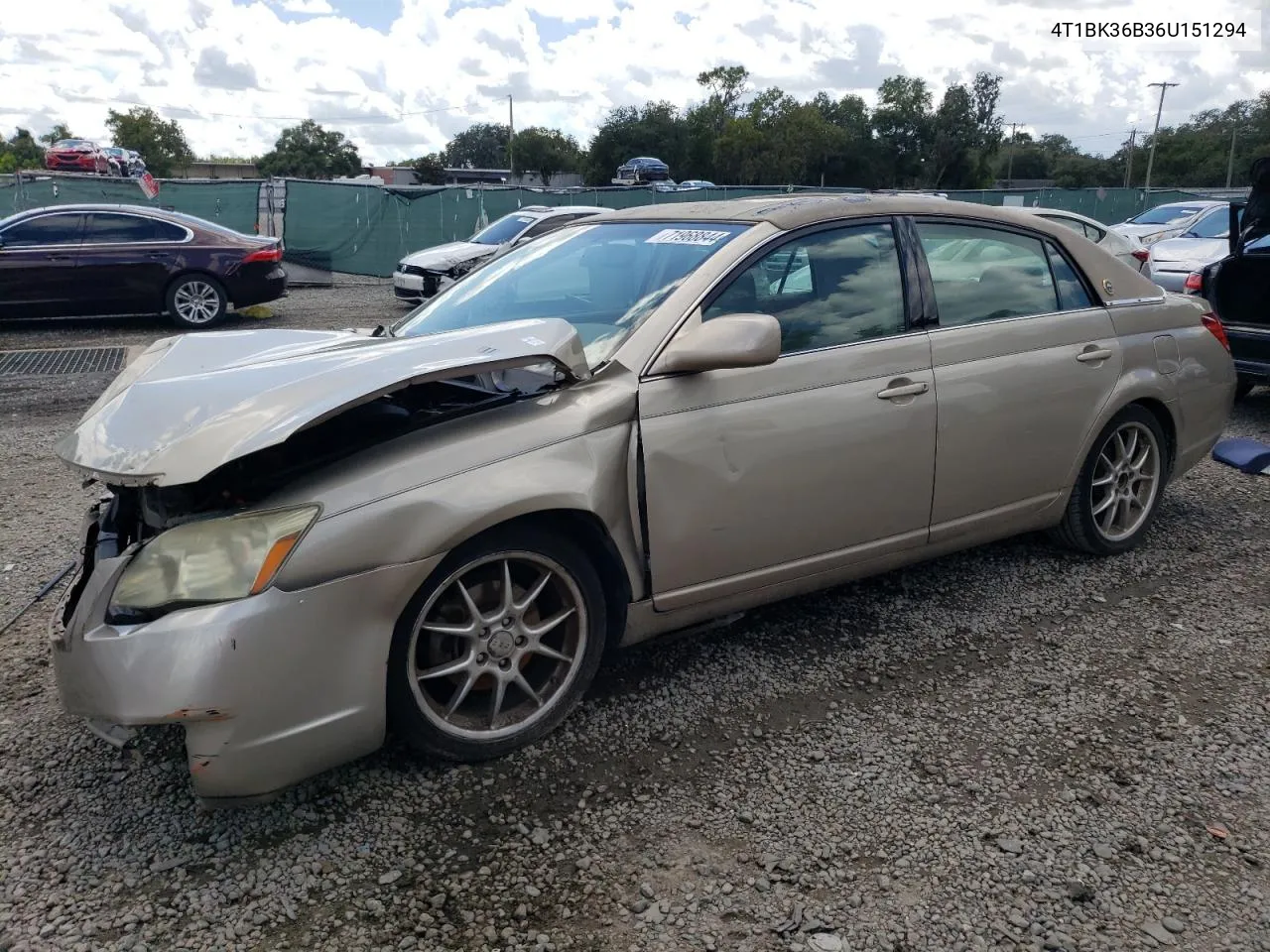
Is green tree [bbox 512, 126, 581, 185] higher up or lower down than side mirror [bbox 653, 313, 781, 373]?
higher up

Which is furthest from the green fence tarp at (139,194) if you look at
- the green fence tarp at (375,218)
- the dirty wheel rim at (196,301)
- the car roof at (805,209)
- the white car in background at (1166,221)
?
the white car in background at (1166,221)

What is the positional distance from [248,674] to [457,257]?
12806mm

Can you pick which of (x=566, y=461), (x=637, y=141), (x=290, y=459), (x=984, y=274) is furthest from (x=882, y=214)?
(x=637, y=141)

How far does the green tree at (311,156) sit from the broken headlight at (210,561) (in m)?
93.4

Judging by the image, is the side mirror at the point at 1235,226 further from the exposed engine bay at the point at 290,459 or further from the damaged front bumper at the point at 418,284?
the damaged front bumper at the point at 418,284

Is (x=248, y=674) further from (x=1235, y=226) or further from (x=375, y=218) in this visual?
(x=375, y=218)

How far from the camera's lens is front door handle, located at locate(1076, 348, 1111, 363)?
13.3ft

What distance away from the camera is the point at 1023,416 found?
3844 mm

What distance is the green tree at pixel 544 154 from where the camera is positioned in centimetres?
8894

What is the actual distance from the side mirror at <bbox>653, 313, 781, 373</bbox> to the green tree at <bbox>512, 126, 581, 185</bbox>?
87.4 m

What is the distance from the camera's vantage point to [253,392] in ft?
8.46

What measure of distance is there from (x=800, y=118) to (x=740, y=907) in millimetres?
81333

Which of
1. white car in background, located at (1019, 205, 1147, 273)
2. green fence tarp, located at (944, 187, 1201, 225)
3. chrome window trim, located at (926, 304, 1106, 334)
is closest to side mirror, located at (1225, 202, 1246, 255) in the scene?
white car in background, located at (1019, 205, 1147, 273)

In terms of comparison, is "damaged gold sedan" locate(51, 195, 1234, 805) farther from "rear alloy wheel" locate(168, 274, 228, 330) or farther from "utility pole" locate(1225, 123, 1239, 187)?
"utility pole" locate(1225, 123, 1239, 187)
